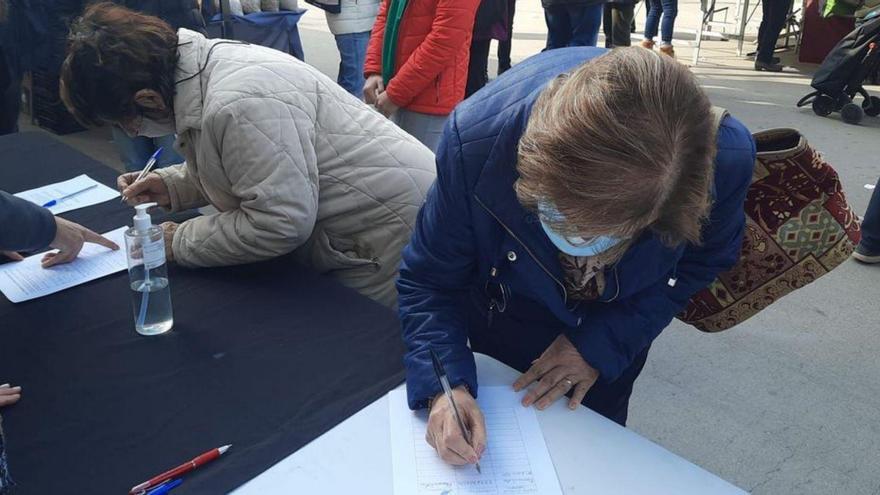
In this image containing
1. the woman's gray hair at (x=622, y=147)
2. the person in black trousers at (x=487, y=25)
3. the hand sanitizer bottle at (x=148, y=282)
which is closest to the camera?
the woman's gray hair at (x=622, y=147)

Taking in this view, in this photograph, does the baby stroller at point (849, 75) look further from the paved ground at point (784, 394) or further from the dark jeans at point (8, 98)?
the dark jeans at point (8, 98)

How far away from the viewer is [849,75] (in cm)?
458

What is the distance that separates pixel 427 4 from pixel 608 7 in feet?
13.7

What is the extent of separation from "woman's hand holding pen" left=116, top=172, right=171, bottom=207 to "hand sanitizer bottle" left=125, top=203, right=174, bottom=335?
16.2 inches

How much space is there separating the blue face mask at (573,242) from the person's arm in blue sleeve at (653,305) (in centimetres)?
21

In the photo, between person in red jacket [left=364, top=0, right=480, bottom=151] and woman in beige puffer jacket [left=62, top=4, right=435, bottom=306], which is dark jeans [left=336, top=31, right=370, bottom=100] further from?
woman in beige puffer jacket [left=62, top=4, right=435, bottom=306]

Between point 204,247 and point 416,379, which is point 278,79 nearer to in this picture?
point 204,247

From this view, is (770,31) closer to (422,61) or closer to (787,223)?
(422,61)

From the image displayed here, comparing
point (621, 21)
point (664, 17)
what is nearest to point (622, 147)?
point (621, 21)

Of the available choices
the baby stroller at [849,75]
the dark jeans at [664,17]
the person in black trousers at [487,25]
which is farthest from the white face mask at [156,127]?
the dark jeans at [664,17]

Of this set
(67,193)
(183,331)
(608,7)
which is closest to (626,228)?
(183,331)

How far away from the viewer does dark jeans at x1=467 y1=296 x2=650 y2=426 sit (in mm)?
1293

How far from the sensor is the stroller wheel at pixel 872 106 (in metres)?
4.80

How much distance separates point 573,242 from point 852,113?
180 inches
